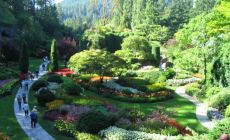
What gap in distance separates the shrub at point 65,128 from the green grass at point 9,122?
6.86ft

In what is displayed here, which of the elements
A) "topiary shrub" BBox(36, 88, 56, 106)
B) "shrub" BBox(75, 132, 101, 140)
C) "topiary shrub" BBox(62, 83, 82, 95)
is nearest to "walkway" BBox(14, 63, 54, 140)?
"shrub" BBox(75, 132, 101, 140)

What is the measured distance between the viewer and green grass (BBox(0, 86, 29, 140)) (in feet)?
73.2

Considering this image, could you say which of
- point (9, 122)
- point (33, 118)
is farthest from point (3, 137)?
point (9, 122)

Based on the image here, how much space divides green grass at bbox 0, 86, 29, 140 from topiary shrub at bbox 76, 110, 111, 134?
10.7 feet

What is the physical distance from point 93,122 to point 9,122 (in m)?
6.84

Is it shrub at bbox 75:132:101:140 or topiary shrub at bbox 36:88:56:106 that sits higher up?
topiary shrub at bbox 36:88:56:106

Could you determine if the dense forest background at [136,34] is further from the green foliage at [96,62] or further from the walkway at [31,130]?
the walkway at [31,130]

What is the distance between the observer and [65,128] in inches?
897

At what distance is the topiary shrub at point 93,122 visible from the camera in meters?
21.6

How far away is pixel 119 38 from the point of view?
7931 centimetres

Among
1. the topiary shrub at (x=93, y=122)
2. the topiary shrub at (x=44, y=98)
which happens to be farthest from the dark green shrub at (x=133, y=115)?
the topiary shrub at (x=44, y=98)

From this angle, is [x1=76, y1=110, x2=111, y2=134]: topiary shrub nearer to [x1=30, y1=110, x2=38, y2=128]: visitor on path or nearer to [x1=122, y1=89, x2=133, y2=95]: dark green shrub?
[x1=30, y1=110, x2=38, y2=128]: visitor on path

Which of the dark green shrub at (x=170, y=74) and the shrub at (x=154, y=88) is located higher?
the dark green shrub at (x=170, y=74)

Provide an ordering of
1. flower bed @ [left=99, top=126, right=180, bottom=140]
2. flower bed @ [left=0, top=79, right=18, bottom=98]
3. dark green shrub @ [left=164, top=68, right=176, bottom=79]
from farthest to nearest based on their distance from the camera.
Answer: dark green shrub @ [left=164, top=68, right=176, bottom=79] < flower bed @ [left=0, top=79, right=18, bottom=98] < flower bed @ [left=99, top=126, right=180, bottom=140]
